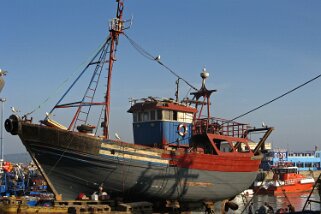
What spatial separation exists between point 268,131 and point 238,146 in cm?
258

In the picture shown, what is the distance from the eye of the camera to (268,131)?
3084 centimetres

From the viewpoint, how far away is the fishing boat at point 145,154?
877 inches

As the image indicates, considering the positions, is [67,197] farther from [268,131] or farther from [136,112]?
[268,131]

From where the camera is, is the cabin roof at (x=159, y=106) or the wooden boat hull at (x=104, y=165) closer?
the wooden boat hull at (x=104, y=165)

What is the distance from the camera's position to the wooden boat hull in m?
22.2

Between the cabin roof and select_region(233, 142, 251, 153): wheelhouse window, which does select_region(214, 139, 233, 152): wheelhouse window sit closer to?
select_region(233, 142, 251, 153): wheelhouse window

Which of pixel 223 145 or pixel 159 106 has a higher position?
pixel 159 106

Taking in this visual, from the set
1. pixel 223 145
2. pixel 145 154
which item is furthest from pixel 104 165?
pixel 223 145

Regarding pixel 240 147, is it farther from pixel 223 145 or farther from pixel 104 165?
pixel 104 165

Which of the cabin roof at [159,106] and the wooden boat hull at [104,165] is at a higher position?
the cabin roof at [159,106]

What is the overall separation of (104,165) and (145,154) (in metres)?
2.47

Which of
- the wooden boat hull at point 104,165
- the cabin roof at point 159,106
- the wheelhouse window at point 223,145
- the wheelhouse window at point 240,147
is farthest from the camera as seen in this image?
the wheelhouse window at point 240,147

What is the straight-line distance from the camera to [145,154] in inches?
919

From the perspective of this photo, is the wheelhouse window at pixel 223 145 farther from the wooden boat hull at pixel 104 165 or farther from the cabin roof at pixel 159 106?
the wooden boat hull at pixel 104 165
